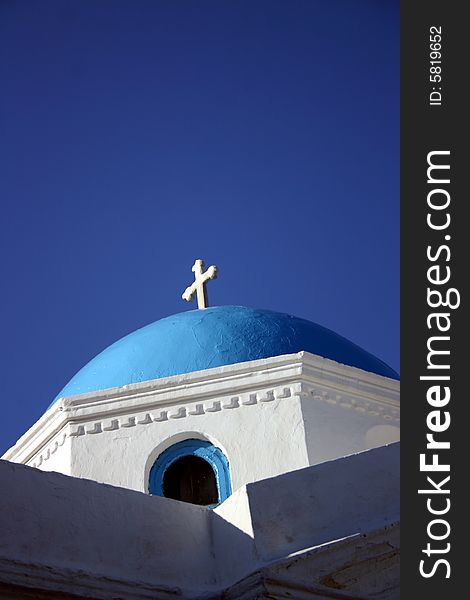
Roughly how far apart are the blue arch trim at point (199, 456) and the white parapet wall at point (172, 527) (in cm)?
224

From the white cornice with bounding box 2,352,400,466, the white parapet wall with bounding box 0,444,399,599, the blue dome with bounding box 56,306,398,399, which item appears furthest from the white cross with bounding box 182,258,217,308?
the white parapet wall with bounding box 0,444,399,599

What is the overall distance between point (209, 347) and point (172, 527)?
10.8 ft

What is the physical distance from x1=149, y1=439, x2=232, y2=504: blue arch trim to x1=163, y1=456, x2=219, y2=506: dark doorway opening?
4 centimetres

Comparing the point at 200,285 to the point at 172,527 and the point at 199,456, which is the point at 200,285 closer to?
the point at 199,456

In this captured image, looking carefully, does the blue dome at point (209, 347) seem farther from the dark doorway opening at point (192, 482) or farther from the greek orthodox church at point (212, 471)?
the dark doorway opening at point (192, 482)

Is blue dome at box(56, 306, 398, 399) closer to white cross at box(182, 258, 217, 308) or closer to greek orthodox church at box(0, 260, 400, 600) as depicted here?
greek orthodox church at box(0, 260, 400, 600)

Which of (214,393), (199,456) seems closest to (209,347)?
(214,393)

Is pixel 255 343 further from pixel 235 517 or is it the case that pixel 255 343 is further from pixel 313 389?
pixel 235 517

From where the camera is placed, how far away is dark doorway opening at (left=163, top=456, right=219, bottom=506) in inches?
340

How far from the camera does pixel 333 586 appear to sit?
18.7ft

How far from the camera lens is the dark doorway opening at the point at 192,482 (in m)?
8.64

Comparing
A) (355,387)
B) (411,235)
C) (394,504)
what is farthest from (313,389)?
(411,235)

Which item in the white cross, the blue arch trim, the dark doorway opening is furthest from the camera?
the white cross

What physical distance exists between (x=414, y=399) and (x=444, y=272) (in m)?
0.59
